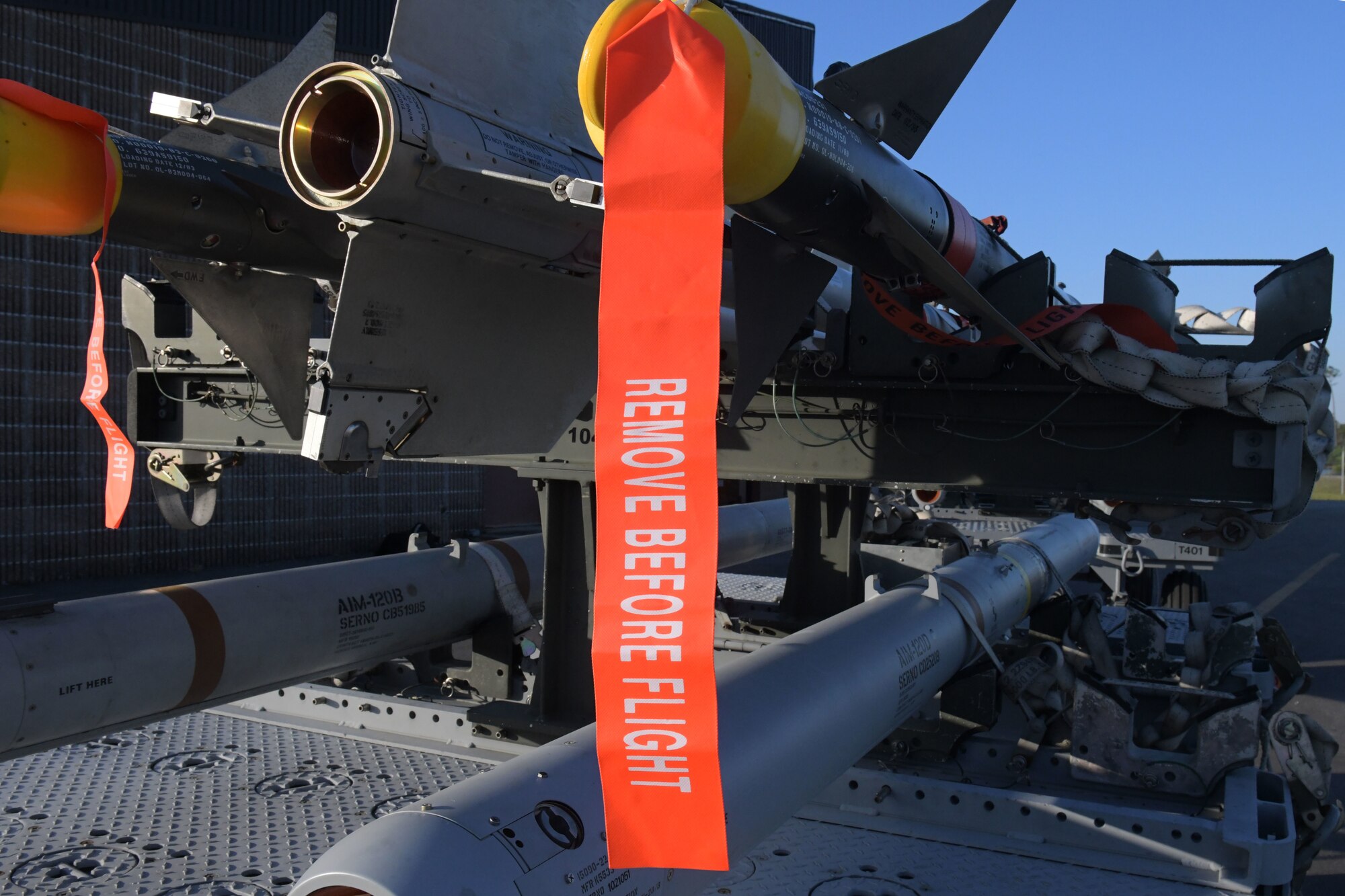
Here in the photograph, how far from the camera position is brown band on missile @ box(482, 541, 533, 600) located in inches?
233

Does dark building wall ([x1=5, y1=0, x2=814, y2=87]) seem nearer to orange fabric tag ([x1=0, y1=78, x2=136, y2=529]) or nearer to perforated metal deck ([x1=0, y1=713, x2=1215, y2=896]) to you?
orange fabric tag ([x1=0, y1=78, x2=136, y2=529])

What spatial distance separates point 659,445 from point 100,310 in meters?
2.27

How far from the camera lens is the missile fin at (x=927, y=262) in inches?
115

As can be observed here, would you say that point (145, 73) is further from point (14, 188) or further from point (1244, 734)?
point (1244, 734)

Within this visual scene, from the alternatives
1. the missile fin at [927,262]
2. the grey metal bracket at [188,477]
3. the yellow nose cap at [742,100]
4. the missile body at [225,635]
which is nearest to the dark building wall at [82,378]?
the grey metal bracket at [188,477]

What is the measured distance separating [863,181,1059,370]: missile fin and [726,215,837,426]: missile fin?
0.25 meters

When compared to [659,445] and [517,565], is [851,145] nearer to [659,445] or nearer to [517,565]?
[659,445]

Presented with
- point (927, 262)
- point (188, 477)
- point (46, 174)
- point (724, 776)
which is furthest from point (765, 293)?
point (188, 477)

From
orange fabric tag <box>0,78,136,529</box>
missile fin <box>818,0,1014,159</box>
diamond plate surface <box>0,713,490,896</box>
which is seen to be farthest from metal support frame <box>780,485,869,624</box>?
orange fabric tag <box>0,78,136,529</box>

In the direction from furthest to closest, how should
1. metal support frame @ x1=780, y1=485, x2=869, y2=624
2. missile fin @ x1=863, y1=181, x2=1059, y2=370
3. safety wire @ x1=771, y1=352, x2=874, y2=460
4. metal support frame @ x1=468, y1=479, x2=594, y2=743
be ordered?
metal support frame @ x1=780, y1=485, x2=869, y2=624 → metal support frame @ x1=468, y1=479, x2=594, y2=743 → safety wire @ x1=771, y1=352, x2=874, y2=460 → missile fin @ x1=863, y1=181, x2=1059, y2=370

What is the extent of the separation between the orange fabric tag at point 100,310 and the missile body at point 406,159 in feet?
2.27

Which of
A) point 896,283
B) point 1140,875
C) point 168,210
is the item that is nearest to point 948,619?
point 1140,875

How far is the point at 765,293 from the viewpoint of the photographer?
3.21m

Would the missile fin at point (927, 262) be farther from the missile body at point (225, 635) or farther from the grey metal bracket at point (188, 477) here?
the grey metal bracket at point (188, 477)
